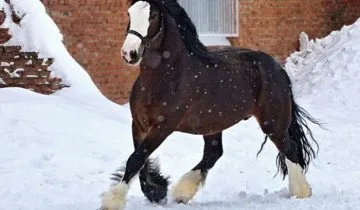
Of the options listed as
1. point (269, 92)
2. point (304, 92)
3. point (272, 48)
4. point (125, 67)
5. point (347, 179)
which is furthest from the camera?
point (272, 48)

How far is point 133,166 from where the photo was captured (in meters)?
6.72

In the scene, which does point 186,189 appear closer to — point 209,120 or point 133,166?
point 209,120

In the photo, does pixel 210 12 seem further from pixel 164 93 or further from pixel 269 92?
pixel 164 93

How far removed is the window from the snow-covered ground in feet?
8.74

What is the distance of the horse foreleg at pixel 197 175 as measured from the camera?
25.3 feet

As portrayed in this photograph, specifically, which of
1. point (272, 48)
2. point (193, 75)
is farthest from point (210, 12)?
point (193, 75)

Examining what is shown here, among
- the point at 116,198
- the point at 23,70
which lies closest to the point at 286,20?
the point at 23,70

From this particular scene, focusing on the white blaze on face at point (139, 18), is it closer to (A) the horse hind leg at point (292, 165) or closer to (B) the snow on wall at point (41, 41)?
(A) the horse hind leg at point (292, 165)

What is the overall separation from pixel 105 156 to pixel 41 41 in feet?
9.82

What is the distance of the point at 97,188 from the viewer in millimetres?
8703

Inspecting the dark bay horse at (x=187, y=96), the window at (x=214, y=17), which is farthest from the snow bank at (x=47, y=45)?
the dark bay horse at (x=187, y=96)

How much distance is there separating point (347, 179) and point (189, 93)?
3.49 metres

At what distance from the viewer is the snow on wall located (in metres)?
12.2

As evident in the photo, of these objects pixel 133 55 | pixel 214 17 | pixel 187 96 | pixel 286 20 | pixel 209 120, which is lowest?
pixel 286 20
